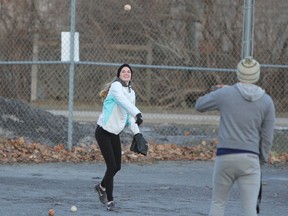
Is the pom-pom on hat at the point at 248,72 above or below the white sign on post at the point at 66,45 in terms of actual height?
above

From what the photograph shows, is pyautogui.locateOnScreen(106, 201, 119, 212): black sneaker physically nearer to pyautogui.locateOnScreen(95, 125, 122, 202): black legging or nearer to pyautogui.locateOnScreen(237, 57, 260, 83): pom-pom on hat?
pyautogui.locateOnScreen(95, 125, 122, 202): black legging

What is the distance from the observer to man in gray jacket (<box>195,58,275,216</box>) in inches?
295

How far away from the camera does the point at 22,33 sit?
19.6m

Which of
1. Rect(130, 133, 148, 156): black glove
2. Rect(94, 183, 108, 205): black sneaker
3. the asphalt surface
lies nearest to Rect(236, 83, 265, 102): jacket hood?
the asphalt surface

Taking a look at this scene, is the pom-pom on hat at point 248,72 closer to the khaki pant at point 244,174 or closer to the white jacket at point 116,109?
the khaki pant at point 244,174

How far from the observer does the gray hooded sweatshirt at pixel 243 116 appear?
24.7 feet

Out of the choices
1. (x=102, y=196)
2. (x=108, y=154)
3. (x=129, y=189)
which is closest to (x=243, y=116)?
(x=108, y=154)

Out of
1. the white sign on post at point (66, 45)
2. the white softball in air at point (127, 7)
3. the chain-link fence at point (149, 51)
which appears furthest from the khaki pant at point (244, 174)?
the white softball in air at point (127, 7)

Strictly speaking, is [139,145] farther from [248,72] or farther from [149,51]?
[149,51]

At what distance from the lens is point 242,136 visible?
7.52 meters

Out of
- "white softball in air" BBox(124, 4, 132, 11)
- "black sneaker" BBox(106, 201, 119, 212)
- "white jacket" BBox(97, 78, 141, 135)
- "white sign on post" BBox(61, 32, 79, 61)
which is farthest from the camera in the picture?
"white softball in air" BBox(124, 4, 132, 11)

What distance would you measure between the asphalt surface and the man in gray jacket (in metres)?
2.41

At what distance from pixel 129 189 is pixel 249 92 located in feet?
15.0

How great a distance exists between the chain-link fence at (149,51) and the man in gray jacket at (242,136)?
30.6 ft
